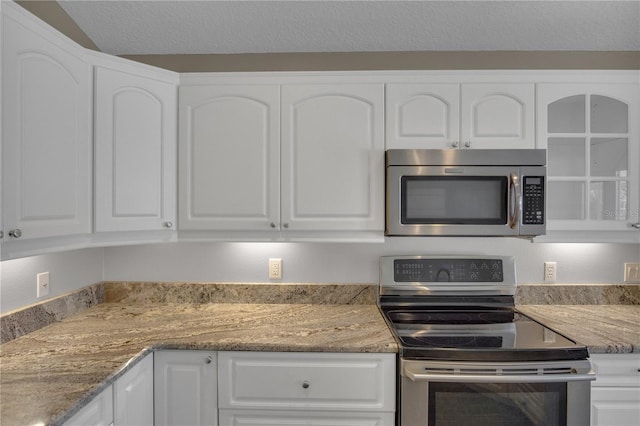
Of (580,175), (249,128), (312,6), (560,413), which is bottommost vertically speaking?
(560,413)

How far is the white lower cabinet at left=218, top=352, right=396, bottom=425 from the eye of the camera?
1484mm

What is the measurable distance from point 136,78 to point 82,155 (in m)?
0.44

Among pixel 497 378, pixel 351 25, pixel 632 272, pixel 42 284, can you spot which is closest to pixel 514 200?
pixel 497 378

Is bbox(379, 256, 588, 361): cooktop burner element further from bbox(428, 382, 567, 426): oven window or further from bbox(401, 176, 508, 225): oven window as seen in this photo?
bbox(401, 176, 508, 225): oven window

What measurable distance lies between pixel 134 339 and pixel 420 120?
5.27 ft

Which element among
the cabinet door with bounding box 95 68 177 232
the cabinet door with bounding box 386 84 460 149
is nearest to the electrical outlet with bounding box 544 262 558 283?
the cabinet door with bounding box 386 84 460 149

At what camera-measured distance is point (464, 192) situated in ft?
5.66

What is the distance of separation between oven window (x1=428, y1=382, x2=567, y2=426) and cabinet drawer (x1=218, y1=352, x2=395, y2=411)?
181mm

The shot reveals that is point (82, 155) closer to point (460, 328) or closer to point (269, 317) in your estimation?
point (269, 317)

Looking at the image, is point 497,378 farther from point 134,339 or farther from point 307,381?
point 134,339

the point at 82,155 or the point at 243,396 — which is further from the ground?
the point at 82,155

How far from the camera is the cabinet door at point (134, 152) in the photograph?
1.62 m

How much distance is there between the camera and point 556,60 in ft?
6.79

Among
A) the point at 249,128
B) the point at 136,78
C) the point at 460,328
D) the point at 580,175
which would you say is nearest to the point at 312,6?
the point at 249,128
